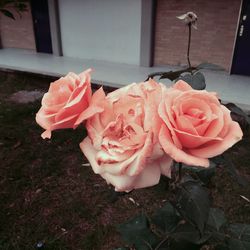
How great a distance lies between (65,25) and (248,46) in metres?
4.61

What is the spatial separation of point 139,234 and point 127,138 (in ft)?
2.17

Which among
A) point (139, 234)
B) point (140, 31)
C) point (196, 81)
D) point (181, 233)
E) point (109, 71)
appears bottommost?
point (109, 71)

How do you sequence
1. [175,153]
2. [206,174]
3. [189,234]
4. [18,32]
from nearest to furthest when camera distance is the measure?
[175,153] < [189,234] < [206,174] < [18,32]

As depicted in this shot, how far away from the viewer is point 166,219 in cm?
108

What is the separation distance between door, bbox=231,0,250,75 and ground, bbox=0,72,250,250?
9.85ft

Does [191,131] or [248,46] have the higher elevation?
[191,131]

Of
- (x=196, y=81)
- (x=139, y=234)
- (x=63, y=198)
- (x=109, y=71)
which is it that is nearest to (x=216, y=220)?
(x=139, y=234)

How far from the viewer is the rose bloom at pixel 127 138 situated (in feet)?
1.87

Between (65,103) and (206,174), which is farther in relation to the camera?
(206,174)

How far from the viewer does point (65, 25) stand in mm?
8070

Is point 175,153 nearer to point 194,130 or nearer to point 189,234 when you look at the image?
point 194,130

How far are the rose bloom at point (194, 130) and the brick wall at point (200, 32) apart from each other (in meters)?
6.22

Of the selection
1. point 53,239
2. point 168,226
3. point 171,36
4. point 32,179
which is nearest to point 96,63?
point 171,36

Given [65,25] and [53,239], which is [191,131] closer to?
[53,239]
